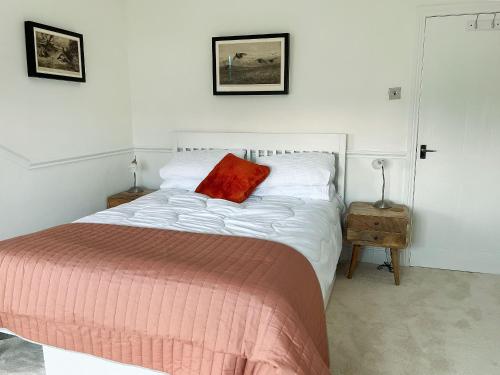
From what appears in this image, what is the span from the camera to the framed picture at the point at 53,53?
292cm

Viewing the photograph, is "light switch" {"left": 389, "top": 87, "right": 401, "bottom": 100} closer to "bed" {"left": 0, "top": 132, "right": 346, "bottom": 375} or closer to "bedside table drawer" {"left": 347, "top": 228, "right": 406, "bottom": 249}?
"bed" {"left": 0, "top": 132, "right": 346, "bottom": 375}

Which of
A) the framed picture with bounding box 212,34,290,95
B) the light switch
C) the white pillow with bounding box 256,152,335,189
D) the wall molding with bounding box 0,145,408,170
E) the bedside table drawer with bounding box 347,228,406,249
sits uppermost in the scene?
the framed picture with bounding box 212,34,290,95

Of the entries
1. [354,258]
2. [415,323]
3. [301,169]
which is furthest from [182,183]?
[415,323]

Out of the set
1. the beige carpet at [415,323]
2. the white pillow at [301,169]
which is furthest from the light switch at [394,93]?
the beige carpet at [415,323]

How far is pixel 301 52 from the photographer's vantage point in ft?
11.7

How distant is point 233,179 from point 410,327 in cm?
160

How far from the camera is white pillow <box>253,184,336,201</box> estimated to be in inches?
126

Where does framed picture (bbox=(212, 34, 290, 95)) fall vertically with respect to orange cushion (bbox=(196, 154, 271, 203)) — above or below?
above

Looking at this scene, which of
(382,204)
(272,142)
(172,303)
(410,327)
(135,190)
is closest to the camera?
(172,303)

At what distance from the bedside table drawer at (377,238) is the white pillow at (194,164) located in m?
1.20

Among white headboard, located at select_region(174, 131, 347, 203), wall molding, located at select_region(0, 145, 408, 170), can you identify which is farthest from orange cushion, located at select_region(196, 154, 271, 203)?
Answer: wall molding, located at select_region(0, 145, 408, 170)

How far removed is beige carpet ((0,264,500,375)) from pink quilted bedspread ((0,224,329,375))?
1.56 feet

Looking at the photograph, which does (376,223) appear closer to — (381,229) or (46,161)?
(381,229)

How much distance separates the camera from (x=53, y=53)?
10.2 ft
